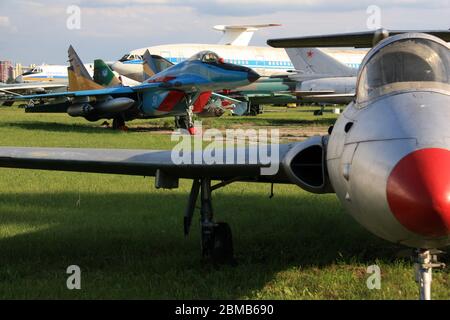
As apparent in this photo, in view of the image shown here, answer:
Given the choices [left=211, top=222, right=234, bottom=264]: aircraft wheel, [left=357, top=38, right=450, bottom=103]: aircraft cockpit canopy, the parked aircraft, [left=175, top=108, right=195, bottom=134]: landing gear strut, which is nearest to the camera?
[left=357, top=38, right=450, bottom=103]: aircraft cockpit canopy

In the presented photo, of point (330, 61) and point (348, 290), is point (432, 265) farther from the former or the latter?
point (330, 61)

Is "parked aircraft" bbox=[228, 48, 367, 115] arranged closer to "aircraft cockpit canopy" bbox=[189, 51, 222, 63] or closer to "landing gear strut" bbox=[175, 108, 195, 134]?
"landing gear strut" bbox=[175, 108, 195, 134]

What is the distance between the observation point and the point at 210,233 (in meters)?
6.92

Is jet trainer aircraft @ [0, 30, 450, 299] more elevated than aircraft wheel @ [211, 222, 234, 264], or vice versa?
jet trainer aircraft @ [0, 30, 450, 299]

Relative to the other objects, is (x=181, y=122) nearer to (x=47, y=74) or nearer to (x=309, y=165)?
(x=309, y=165)

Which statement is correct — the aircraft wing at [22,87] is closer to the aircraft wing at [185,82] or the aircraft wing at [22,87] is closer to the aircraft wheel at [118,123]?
the aircraft wheel at [118,123]

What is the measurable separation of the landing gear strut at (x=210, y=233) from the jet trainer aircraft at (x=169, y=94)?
60.7 ft

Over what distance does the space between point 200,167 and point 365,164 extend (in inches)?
94.4

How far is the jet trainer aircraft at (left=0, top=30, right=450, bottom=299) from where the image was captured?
3635mm

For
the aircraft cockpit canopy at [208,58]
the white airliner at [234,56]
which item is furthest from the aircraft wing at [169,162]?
the white airliner at [234,56]

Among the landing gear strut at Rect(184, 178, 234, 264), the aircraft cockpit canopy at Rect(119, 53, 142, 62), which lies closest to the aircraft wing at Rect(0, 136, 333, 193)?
the landing gear strut at Rect(184, 178, 234, 264)

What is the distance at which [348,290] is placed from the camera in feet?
19.2

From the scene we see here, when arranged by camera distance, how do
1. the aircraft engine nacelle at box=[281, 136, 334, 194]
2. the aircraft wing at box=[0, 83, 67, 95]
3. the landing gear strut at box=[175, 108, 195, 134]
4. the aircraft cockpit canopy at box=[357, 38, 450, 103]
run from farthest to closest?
the aircraft wing at box=[0, 83, 67, 95]
the landing gear strut at box=[175, 108, 195, 134]
the aircraft engine nacelle at box=[281, 136, 334, 194]
the aircraft cockpit canopy at box=[357, 38, 450, 103]
